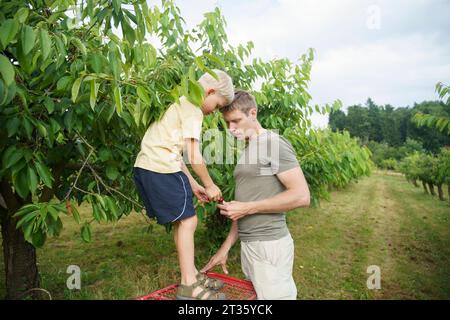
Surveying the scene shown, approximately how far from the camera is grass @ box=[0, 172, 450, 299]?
507 cm

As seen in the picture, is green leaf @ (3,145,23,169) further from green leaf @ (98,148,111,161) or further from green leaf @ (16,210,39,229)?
green leaf @ (98,148,111,161)

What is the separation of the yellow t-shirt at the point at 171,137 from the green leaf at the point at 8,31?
0.78 meters

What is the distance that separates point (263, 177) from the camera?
211cm

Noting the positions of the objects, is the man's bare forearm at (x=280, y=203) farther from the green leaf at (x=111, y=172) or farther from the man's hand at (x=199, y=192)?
the green leaf at (x=111, y=172)

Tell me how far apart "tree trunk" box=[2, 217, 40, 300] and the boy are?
2.37m

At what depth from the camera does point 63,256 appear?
20.3 ft

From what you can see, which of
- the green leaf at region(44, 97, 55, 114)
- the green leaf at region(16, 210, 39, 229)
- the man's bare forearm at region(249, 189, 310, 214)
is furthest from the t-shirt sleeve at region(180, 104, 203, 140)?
the green leaf at region(16, 210, 39, 229)

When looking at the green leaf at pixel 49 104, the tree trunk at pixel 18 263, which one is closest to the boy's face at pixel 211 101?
the green leaf at pixel 49 104

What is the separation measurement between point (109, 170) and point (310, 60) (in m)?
3.35

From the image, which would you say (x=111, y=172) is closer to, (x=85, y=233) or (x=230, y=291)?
(x=85, y=233)

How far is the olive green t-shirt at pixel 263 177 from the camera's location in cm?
204

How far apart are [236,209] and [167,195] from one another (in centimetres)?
40
